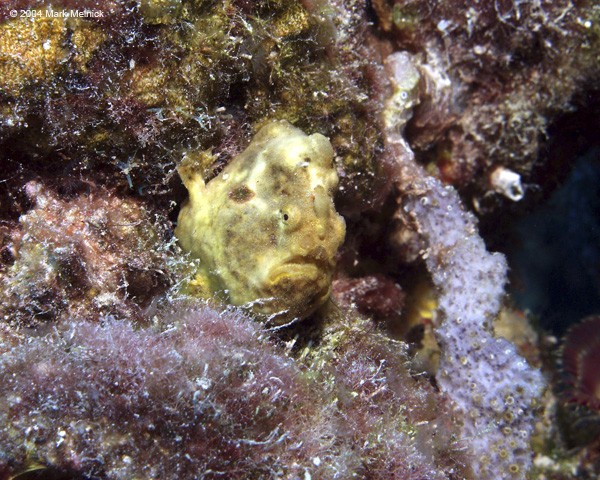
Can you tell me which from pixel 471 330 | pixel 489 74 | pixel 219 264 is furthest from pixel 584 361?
pixel 219 264

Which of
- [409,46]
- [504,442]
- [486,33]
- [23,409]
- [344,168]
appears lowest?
[23,409]

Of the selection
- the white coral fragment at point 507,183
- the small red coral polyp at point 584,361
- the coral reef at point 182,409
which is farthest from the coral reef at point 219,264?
the small red coral polyp at point 584,361

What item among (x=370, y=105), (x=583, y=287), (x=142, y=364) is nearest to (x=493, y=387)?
(x=370, y=105)

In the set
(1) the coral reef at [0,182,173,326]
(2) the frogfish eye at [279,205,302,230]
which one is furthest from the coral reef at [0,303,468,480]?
(2) the frogfish eye at [279,205,302,230]

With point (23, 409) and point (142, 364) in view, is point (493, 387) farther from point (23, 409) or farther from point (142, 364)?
point (23, 409)

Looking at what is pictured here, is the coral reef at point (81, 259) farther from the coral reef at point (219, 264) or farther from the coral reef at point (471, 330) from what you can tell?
the coral reef at point (471, 330)

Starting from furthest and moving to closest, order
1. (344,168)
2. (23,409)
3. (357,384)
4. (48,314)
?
(344,168) < (357,384) < (48,314) < (23,409)
